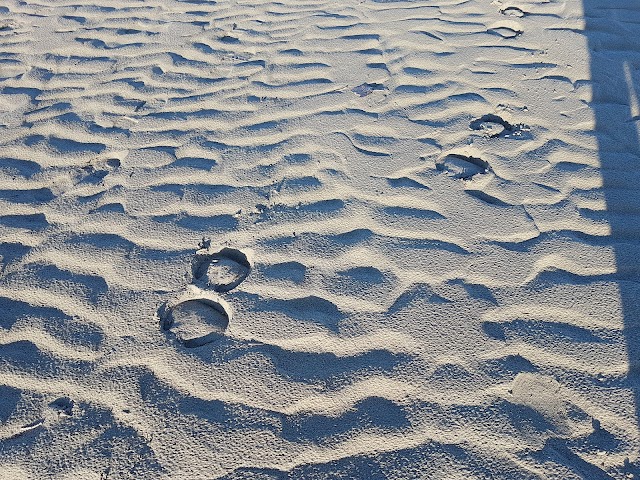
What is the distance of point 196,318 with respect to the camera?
2.31m

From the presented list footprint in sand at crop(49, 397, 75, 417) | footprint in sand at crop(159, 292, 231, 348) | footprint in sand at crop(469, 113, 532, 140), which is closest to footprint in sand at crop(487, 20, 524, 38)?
footprint in sand at crop(469, 113, 532, 140)

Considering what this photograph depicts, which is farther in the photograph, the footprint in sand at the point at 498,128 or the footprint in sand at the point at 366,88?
the footprint in sand at the point at 366,88

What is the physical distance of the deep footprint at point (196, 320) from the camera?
7.34ft

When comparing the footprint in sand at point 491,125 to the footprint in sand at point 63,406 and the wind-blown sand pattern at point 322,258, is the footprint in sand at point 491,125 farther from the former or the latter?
the footprint in sand at point 63,406

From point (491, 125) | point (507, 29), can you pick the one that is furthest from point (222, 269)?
point (507, 29)

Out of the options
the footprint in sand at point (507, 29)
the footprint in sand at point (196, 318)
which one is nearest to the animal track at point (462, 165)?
the footprint in sand at point (196, 318)

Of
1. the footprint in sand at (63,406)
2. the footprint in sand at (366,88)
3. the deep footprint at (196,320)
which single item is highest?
the footprint in sand at (366,88)

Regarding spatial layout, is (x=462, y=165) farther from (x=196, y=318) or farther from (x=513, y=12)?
(x=513, y=12)

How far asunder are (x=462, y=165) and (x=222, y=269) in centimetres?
144

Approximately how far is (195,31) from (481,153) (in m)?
2.57

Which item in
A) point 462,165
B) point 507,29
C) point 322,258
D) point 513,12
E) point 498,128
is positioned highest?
point 513,12

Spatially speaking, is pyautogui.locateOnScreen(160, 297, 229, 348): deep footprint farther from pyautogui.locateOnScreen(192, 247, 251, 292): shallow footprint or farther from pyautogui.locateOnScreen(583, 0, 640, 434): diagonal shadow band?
pyautogui.locateOnScreen(583, 0, 640, 434): diagonal shadow band

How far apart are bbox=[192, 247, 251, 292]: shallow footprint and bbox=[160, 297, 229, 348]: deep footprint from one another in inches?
3.9

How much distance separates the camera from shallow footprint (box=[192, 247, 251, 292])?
7.99 feet
